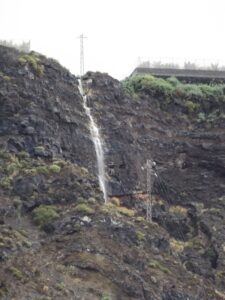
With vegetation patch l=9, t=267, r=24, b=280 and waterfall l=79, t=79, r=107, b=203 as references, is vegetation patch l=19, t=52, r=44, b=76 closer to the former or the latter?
waterfall l=79, t=79, r=107, b=203

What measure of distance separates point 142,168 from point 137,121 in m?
5.00

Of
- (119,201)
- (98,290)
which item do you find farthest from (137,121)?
(98,290)

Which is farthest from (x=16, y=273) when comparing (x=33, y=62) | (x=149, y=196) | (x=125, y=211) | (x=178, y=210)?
(x=33, y=62)

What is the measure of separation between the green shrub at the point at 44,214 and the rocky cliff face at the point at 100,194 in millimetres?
76

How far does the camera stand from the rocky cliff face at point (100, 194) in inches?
2203

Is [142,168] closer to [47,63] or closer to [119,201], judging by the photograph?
[119,201]

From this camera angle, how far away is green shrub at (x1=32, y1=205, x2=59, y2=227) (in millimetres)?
60500

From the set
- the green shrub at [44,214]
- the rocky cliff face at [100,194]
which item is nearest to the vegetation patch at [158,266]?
the rocky cliff face at [100,194]

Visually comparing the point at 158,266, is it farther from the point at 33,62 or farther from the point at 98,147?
the point at 33,62

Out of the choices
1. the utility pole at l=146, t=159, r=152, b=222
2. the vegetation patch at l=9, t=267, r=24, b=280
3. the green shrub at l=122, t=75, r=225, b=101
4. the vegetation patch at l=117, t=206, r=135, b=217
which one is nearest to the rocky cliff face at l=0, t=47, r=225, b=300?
the vegetation patch at l=9, t=267, r=24, b=280

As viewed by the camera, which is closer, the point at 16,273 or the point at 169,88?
the point at 16,273

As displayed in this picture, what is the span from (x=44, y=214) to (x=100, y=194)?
501cm

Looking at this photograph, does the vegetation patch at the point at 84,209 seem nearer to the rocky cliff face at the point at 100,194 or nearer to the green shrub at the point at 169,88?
the rocky cliff face at the point at 100,194

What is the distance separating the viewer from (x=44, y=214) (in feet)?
200
